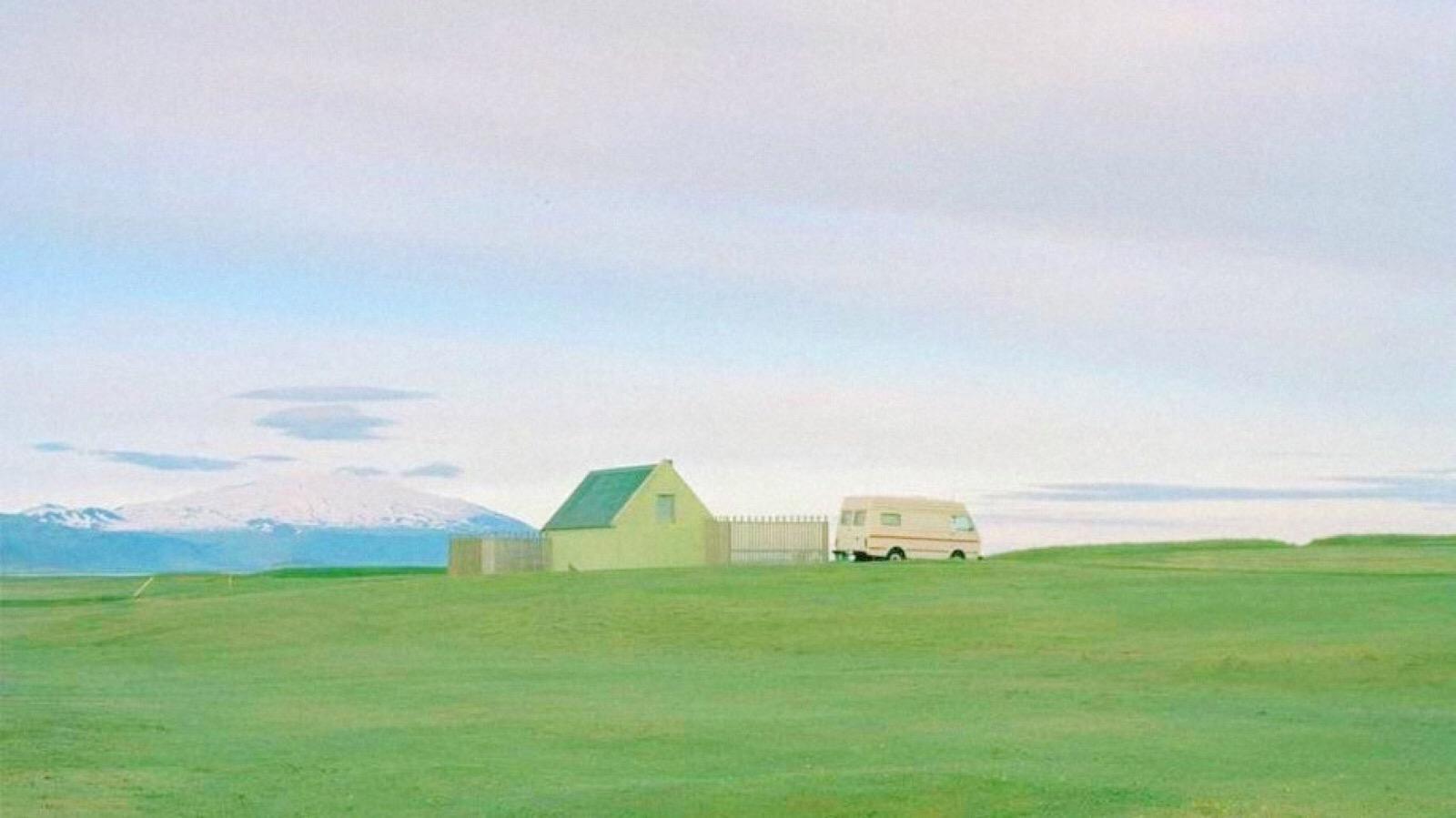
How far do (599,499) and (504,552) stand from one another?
206 inches

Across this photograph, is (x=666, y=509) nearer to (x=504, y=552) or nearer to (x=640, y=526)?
(x=640, y=526)

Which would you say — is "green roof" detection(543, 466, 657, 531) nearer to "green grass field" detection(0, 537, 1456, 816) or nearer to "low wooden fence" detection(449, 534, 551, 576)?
"low wooden fence" detection(449, 534, 551, 576)

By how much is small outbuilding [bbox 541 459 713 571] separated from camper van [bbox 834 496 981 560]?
22.0 feet

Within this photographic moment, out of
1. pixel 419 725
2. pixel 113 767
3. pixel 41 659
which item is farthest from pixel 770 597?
pixel 113 767

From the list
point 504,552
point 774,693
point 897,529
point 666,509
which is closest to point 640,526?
point 666,509

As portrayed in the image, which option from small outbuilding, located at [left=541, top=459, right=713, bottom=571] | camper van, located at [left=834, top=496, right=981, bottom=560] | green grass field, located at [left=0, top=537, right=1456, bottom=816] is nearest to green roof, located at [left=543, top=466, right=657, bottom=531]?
small outbuilding, located at [left=541, top=459, right=713, bottom=571]

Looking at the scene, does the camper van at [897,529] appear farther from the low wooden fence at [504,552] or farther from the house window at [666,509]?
the low wooden fence at [504,552]

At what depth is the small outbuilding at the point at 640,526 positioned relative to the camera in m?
82.9

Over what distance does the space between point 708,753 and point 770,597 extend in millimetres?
30504

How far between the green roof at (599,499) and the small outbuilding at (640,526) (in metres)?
0.06

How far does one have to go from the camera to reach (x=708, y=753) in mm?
27703

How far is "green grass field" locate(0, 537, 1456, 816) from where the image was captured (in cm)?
2364

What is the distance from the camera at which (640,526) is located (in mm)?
82938

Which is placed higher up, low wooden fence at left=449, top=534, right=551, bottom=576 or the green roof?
the green roof
